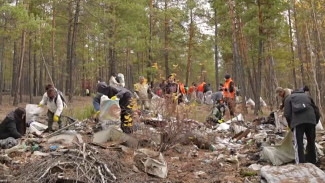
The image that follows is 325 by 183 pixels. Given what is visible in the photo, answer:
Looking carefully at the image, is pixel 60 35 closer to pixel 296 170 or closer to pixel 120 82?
pixel 120 82

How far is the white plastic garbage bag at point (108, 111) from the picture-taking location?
817cm

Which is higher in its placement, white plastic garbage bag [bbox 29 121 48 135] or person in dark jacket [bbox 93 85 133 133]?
person in dark jacket [bbox 93 85 133 133]

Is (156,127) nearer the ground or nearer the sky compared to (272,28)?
nearer the ground

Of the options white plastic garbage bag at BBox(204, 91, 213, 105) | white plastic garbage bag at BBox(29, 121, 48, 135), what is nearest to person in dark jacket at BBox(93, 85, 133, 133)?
white plastic garbage bag at BBox(29, 121, 48, 135)

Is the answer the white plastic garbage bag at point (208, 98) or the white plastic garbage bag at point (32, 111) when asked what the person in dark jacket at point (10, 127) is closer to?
the white plastic garbage bag at point (32, 111)

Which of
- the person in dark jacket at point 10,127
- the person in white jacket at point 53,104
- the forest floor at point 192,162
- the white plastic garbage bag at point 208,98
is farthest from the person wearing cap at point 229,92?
the white plastic garbage bag at point 208,98

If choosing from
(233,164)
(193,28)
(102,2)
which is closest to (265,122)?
(233,164)

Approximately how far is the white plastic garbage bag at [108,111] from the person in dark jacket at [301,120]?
13.9 feet

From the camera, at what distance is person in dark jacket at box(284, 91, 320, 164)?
17.6ft

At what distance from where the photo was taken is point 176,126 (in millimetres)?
6355

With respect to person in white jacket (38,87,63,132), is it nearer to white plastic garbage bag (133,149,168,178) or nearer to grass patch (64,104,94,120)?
grass patch (64,104,94,120)

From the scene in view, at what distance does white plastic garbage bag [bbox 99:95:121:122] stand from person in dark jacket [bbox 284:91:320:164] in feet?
13.9

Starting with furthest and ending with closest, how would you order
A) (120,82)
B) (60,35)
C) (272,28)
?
1. (60,35)
2. (272,28)
3. (120,82)

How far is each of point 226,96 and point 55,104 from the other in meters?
5.55
